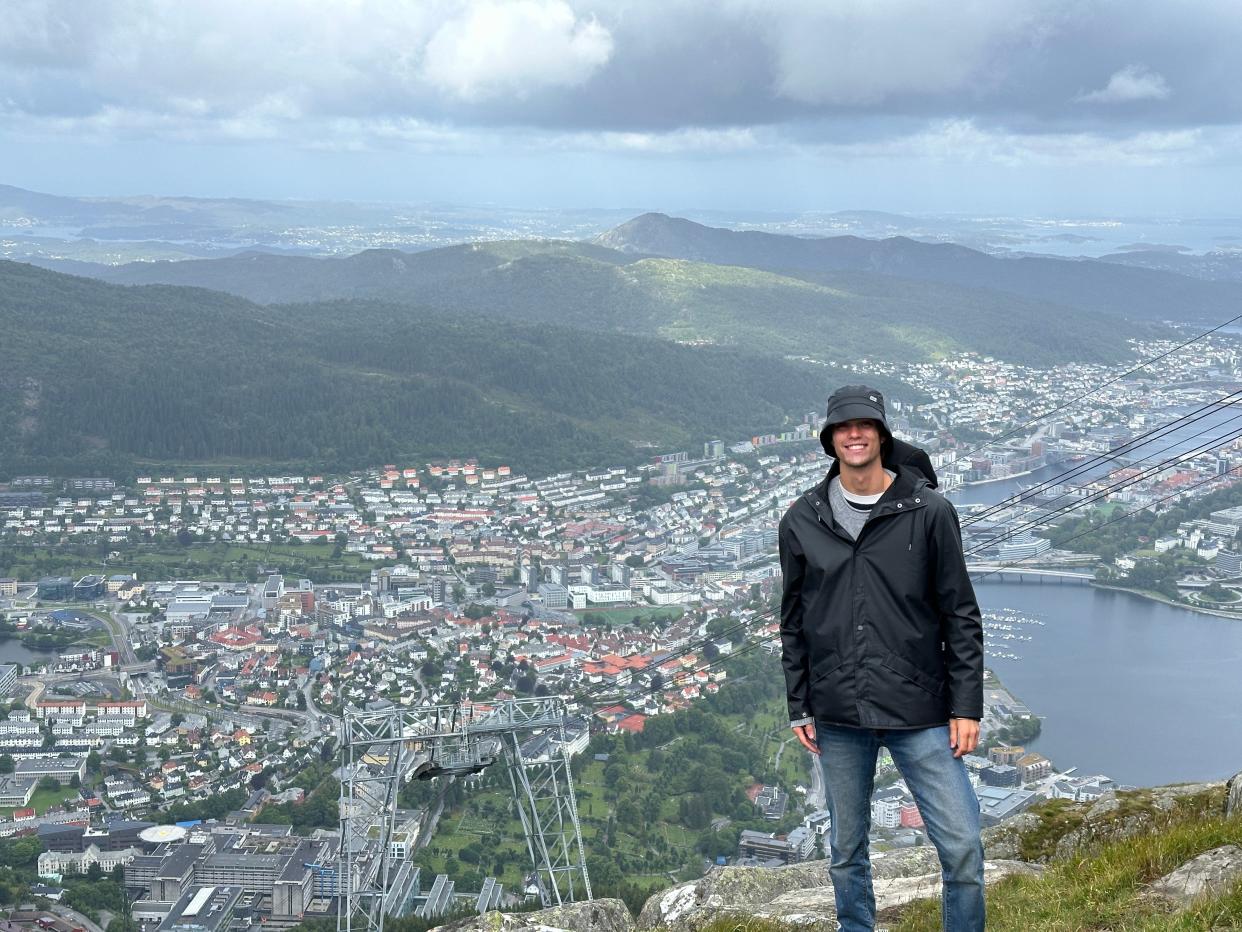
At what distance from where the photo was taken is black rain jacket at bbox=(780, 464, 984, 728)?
102 inches

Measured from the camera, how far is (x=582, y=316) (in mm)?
75188

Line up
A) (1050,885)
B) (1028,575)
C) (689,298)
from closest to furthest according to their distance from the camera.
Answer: (1050,885) → (1028,575) → (689,298)

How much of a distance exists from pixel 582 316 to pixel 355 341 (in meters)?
21.8

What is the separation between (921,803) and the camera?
8.91 feet

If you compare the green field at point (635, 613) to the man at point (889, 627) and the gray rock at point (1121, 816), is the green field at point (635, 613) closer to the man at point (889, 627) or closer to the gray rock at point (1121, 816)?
the gray rock at point (1121, 816)

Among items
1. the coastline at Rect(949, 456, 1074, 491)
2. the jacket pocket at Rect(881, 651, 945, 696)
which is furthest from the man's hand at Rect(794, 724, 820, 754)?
the coastline at Rect(949, 456, 1074, 491)

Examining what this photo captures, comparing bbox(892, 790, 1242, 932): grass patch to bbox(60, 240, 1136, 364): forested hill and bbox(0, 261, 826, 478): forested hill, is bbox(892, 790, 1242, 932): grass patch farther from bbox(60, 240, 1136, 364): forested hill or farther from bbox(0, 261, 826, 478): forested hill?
bbox(60, 240, 1136, 364): forested hill

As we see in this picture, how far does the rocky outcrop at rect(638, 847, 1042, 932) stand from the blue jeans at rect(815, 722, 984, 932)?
0.94 metres

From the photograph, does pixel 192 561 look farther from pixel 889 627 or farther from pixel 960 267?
pixel 960 267

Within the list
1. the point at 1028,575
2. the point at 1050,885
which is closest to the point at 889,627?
the point at 1050,885

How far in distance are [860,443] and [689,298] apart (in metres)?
74.9

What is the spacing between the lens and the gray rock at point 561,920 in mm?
4266

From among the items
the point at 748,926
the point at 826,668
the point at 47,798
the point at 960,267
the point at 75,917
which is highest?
the point at 960,267

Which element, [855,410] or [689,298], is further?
[689,298]
